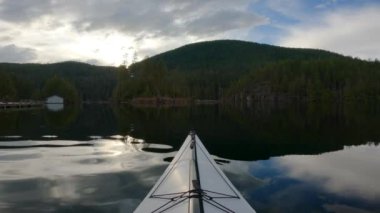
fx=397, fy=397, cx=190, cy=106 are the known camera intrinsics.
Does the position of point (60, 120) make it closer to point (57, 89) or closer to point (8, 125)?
point (8, 125)

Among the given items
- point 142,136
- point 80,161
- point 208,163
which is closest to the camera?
point 208,163

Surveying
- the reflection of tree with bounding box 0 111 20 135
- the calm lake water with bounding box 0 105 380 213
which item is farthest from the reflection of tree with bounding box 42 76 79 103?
the calm lake water with bounding box 0 105 380 213

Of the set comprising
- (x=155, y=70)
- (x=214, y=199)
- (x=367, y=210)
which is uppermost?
(x=155, y=70)

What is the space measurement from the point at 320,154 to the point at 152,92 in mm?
133618

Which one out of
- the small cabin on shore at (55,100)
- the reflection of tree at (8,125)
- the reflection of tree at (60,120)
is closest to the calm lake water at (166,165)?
the reflection of tree at (8,125)

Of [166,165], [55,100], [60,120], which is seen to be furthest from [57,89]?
[166,165]

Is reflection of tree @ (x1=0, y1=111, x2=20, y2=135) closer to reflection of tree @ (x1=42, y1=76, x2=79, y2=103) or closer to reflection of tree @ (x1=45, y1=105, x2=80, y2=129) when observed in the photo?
reflection of tree @ (x1=45, y1=105, x2=80, y2=129)

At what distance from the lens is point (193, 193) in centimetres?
829

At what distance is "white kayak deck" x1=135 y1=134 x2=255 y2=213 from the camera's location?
800 cm

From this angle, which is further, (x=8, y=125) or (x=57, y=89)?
(x=57, y=89)

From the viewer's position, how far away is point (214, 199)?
8.52m

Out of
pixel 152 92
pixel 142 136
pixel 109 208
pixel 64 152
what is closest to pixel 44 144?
pixel 64 152

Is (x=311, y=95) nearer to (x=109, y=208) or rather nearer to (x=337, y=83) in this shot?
(x=337, y=83)

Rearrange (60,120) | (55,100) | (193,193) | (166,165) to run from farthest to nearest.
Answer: (55,100) → (60,120) → (166,165) → (193,193)
